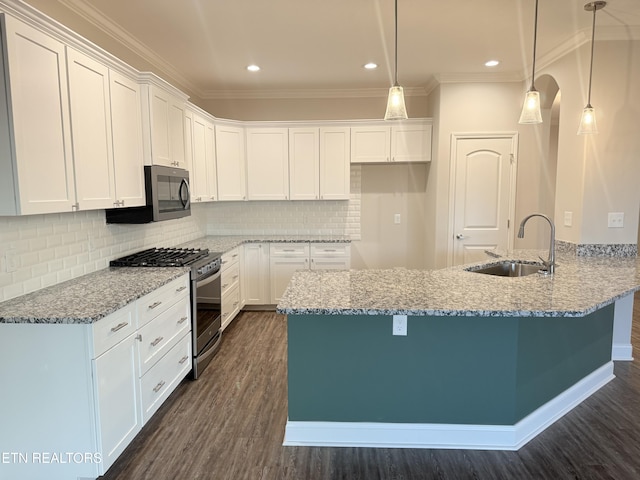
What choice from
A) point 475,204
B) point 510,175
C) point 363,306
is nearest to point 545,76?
point 510,175

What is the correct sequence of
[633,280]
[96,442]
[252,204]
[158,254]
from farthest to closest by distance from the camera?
[252,204] < [158,254] < [633,280] < [96,442]

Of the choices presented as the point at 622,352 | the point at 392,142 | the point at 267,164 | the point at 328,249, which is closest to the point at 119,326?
the point at 328,249

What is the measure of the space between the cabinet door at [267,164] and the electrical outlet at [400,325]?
10.0 feet

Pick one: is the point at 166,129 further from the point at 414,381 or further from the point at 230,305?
the point at 414,381

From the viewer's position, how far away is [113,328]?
77.2 inches

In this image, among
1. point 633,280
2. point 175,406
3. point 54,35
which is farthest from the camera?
point 175,406

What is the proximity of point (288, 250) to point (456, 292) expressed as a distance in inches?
112

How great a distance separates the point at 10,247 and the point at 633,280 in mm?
3725

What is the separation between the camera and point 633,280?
97.7 inches

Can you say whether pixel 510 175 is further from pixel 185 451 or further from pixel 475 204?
pixel 185 451

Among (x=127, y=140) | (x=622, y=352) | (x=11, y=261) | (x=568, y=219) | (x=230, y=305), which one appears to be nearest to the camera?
(x=11, y=261)

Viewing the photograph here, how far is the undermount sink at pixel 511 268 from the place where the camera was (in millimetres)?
2979

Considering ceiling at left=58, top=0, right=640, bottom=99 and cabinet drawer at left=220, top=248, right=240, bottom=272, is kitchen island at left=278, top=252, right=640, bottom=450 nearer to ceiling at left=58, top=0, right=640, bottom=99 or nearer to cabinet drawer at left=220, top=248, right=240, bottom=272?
cabinet drawer at left=220, top=248, right=240, bottom=272

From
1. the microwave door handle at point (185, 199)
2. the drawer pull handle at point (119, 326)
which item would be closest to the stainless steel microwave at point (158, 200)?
the microwave door handle at point (185, 199)
